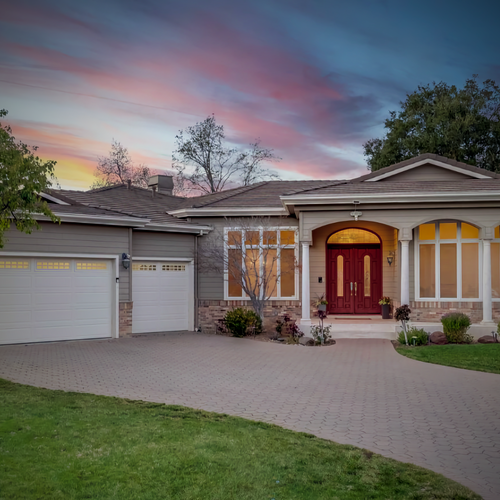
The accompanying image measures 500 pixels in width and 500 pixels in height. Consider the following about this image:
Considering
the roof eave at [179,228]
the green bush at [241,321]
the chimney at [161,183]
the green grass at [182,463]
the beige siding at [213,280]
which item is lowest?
the green grass at [182,463]

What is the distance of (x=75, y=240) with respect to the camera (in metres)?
14.6

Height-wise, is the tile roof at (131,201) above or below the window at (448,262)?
above

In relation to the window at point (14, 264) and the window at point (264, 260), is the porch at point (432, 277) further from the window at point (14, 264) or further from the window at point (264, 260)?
the window at point (14, 264)

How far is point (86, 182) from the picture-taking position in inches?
1672

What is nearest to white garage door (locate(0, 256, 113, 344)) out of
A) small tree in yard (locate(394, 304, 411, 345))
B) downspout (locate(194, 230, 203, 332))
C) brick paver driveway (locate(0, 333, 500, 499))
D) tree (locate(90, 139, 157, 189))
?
brick paver driveway (locate(0, 333, 500, 499))

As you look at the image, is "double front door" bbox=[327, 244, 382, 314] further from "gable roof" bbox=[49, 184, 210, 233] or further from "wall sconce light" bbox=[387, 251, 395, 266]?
"gable roof" bbox=[49, 184, 210, 233]

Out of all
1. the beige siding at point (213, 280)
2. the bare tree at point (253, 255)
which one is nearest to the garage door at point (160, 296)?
the beige siding at point (213, 280)

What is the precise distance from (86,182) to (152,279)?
28486 mm

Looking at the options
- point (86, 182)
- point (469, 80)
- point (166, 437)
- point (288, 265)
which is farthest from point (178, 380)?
point (86, 182)

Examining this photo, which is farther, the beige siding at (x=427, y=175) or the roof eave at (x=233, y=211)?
the roof eave at (x=233, y=211)

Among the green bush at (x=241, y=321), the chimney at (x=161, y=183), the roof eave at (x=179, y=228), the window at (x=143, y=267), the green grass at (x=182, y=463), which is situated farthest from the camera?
the chimney at (x=161, y=183)

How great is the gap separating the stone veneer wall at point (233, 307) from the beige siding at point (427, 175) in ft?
17.4

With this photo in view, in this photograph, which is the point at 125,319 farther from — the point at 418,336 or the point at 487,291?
the point at 487,291

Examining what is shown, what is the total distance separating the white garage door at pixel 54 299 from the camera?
44.7 ft
